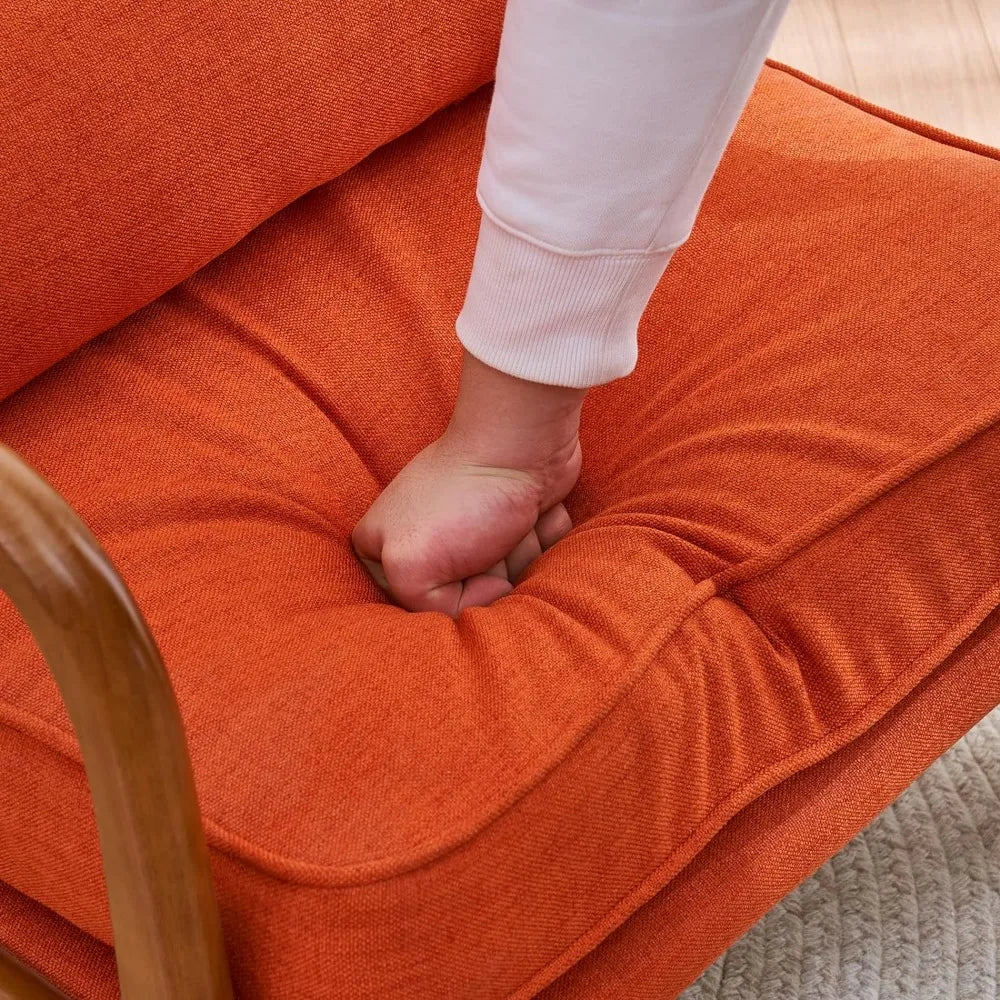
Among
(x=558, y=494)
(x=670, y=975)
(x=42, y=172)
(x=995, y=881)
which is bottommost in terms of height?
(x=995, y=881)

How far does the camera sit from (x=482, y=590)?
776 mm

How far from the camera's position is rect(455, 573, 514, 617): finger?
0.77 metres

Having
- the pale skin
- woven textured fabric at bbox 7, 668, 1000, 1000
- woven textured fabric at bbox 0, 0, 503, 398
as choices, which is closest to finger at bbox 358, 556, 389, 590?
the pale skin

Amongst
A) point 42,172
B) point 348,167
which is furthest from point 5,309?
point 348,167

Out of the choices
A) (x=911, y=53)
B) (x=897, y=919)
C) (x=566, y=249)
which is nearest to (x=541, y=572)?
(x=566, y=249)

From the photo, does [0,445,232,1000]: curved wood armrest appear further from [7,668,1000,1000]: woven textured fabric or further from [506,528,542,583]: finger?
[7,668,1000,1000]: woven textured fabric

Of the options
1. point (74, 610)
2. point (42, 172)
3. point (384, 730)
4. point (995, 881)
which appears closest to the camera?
point (74, 610)

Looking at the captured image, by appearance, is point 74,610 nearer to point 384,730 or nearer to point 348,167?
point 384,730

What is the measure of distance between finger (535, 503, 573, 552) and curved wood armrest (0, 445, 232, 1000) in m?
0.34

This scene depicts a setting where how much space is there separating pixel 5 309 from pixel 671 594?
395 millimetres

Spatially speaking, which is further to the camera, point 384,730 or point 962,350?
point 962,350

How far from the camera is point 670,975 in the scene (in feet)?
2.20

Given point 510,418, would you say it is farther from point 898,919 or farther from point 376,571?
point 898,919

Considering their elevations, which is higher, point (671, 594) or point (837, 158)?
point (837, 158)
